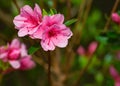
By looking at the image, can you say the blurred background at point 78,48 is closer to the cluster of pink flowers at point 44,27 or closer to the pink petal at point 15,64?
the pink petal at point 15,64

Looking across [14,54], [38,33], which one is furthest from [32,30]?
[14,54]

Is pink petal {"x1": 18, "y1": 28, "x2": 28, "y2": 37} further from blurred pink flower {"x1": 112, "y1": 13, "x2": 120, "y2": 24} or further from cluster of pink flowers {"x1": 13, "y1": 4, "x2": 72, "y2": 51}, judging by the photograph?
blurred pink flower {"x1": 112, "y1": 13, "x2": 120, "y2": 24}

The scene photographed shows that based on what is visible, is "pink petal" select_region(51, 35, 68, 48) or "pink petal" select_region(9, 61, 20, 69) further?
"pink petal" select_region(9, 61, 20, 69)

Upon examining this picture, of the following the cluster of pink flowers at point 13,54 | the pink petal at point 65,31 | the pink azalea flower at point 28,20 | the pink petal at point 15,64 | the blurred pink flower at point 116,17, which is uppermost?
the pink azalea flower at point 28,20

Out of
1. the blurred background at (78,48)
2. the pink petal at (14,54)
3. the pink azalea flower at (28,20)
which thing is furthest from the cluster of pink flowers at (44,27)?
the blurred background at (78,48)

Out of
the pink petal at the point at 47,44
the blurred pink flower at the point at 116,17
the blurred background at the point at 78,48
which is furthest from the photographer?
the blurred background at the point at 78,48

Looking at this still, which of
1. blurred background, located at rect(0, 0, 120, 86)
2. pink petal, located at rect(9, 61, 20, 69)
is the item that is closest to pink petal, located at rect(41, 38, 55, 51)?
pink petal, located at rect(9, 61, 20, 69)
